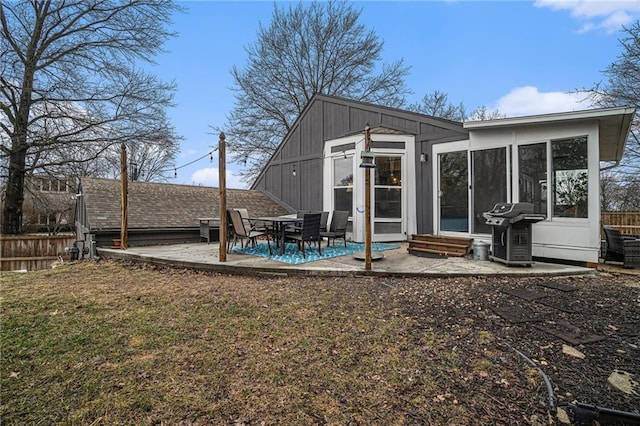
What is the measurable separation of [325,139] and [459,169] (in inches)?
177

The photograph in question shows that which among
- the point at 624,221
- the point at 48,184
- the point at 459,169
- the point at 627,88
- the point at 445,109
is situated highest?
the point at 445,109

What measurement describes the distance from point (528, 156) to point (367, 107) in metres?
4.56

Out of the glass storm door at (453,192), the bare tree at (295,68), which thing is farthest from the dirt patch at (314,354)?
the bare tree at (295,68)

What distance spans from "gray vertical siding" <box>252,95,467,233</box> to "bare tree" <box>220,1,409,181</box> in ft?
18.1

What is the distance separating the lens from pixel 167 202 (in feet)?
Result: 33.5

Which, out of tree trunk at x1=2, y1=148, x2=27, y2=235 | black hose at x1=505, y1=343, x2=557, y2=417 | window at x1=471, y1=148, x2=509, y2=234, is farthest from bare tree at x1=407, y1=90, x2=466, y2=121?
tree trunk at x1=2, y1=148, x2=27, y2=235

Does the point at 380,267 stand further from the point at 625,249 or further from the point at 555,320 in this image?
the point at 625,249

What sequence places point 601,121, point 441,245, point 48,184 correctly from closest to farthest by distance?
point 601,121
point 441,245
point 48,184

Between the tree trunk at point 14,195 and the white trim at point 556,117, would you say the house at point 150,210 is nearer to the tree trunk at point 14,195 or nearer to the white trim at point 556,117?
the tree trunk at point 14,195

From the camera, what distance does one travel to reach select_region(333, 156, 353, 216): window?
852 cm

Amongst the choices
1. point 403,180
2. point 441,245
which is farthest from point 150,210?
point 441,245

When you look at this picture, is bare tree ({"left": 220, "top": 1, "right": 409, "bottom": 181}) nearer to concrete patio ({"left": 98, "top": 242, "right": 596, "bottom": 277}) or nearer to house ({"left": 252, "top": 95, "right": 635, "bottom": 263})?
house ({"left": 252, "top": 95, "right": 635, "bottom": 263})

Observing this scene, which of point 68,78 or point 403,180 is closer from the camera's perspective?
point 403,180

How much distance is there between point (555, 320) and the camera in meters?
3.19
